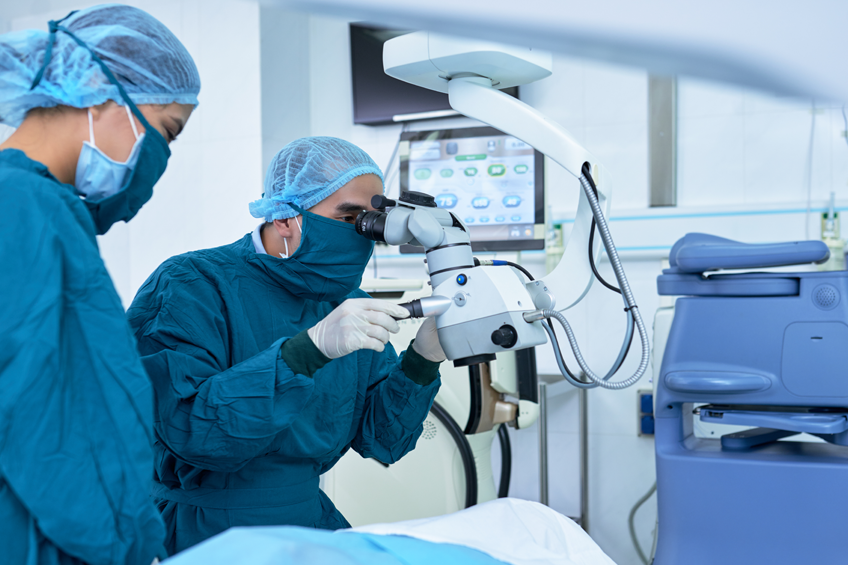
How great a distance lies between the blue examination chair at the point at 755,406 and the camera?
56.7 inches

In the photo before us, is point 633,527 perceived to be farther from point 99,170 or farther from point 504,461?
point 99,170

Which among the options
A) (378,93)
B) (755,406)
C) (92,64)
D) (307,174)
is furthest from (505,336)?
(378,93)

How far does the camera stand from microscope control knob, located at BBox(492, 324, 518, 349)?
1.03 m

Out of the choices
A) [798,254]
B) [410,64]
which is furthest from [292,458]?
[798,254]

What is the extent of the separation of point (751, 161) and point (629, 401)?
1.07 metres

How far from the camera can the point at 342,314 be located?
44.9 inches

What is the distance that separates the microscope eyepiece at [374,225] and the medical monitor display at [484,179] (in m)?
1.81

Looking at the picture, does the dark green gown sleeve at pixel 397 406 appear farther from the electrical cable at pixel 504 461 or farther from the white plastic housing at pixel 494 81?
the electrical cable at pixel 504 461

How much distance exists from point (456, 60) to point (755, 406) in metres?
1.07

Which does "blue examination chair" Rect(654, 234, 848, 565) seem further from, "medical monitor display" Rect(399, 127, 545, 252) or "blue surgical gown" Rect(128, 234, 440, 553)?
"medical monitor display" Rect(399, 127, 545, 252)

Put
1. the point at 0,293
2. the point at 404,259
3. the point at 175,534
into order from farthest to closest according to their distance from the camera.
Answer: the point at 404,259 < the point at 175,534 < the point at 0,293

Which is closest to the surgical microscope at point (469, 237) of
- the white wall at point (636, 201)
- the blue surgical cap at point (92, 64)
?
the blue surgical cap at point (92, 64)

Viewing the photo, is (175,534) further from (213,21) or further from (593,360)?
(213,21)

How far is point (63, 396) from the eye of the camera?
29.8 inches
